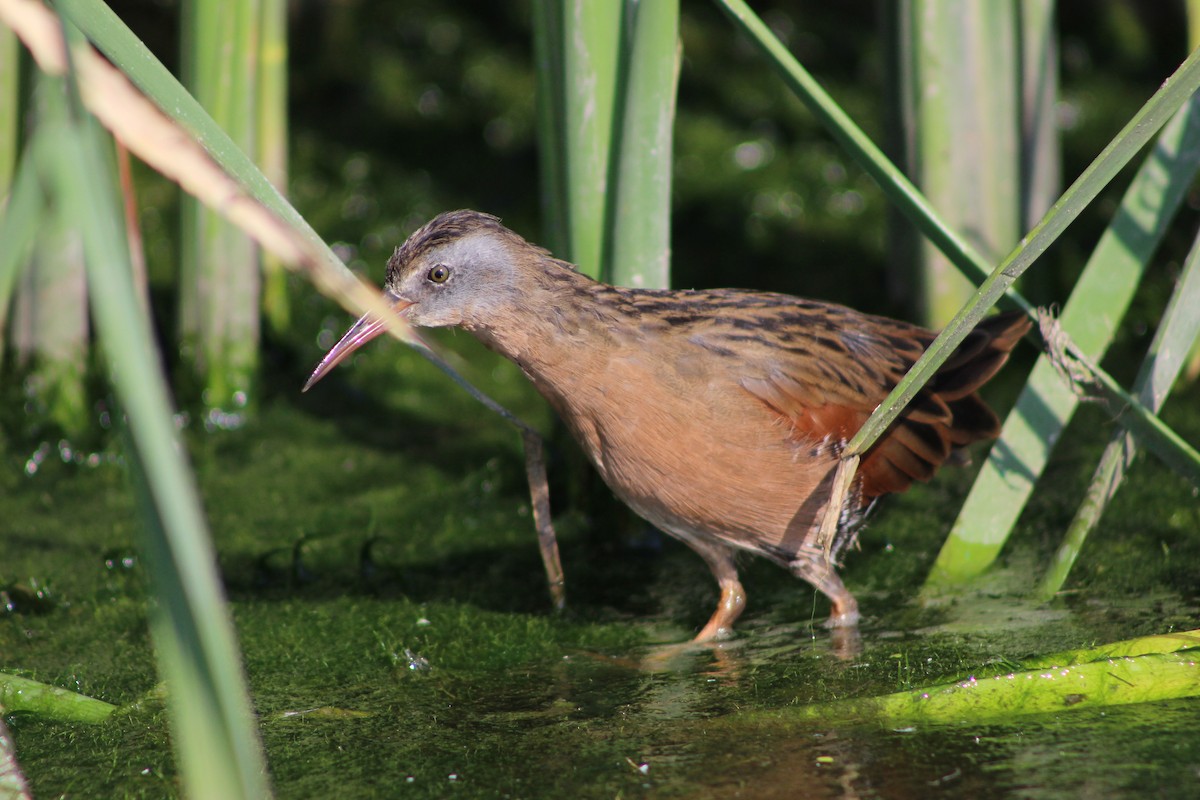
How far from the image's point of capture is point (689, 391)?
3.38 m

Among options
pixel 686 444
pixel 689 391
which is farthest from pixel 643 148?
pixel 686 444

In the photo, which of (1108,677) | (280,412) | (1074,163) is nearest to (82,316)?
(280,412)

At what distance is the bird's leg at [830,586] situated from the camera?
139 inches

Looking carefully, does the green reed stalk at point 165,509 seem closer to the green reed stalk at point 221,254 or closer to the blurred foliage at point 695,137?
the green reed stalk at point 221,254

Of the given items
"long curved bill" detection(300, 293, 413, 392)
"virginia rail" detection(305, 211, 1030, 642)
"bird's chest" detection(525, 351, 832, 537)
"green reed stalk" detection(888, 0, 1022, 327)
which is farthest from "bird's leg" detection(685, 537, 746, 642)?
"green reed stalk" detection(888, 0, 1022, 327)

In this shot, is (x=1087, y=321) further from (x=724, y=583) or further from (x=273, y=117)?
(x=273, y=117)

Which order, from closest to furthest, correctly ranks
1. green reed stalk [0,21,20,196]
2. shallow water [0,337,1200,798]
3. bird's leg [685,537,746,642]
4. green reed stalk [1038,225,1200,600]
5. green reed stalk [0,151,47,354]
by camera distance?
1. green reed stalk [0,151,47,354]
2. shallow water [0,337,1200,798]
3. green reed stalk [1038,225,1200,600]
4. bird's leg [685,537,746,642]
5. green reed stalk [0,21,20,196]

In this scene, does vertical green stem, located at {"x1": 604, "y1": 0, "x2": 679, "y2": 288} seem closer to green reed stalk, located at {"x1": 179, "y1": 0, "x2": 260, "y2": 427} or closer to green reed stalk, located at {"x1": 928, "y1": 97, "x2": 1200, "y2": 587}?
green reed stalk, located at {"x1": 928, "y1": 97, "x2": 1200, "y2": 587}

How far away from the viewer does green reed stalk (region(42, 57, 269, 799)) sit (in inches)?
58.0

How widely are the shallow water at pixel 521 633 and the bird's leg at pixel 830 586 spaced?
88mm

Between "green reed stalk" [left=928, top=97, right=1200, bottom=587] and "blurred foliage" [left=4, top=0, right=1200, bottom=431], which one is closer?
"green reed stalk" [left=928, top=97, right=1200, bottom=587]

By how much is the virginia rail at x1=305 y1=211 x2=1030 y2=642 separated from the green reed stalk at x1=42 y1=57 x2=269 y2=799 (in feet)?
5.44

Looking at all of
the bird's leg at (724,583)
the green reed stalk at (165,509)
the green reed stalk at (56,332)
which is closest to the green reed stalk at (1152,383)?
the bird's leg at (724,583)

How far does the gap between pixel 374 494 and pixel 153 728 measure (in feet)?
5.86
